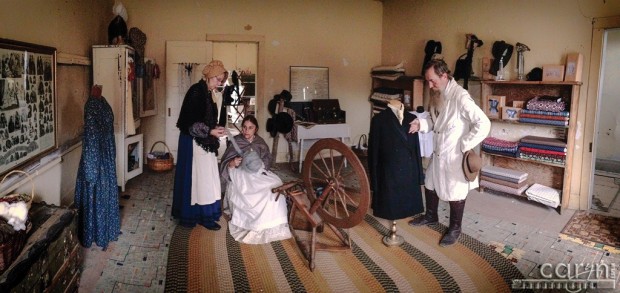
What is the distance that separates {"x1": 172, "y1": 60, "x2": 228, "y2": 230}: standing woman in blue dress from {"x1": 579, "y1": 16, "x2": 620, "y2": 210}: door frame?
153 inches

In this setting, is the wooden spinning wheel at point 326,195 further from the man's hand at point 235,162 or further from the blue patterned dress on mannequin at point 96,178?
the blue patterned dress on mannequin at point 96,178

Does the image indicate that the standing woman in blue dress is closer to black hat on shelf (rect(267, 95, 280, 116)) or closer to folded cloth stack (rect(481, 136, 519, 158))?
black hat on shelf (rect(267, 95, 280, 116))

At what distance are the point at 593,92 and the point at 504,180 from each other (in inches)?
53.1

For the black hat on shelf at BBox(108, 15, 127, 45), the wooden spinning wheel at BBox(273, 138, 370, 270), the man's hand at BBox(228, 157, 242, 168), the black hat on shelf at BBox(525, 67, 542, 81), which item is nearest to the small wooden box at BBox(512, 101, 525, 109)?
the black hat on shelf at BBox(525, 67, 542, 81)

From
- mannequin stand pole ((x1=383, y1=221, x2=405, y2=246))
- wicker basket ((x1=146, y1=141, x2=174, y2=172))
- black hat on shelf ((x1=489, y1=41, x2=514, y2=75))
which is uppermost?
black hat on shelf ((x1=489, y1=41, x2=514, y2=75))

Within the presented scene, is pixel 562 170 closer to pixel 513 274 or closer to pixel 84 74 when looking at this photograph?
pixel 513 274

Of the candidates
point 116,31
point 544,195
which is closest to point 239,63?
point 116,31

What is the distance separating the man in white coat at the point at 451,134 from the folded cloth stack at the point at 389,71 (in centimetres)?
306

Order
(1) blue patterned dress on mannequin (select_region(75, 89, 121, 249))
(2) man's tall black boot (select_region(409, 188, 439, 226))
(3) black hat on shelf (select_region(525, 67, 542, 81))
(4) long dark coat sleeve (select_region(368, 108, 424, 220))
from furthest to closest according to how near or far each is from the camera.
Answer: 1. (3) black hat on shelf (select_region(525, 67, 542, 81))
2. (2) man's tall black boot (select_region(409, 188, 439, 226))
3. (4) long dark coat sleeve (select_region(368, 108, 424, 220))
4. (1) blue patterned dress on mannequin (select_region(75, 89, 121, 249))

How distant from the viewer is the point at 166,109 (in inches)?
262

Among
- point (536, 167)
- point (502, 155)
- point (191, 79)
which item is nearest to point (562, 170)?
point (536, 167)

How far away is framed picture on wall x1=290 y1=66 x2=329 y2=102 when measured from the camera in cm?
709

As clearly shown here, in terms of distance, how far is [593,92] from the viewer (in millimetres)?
4453

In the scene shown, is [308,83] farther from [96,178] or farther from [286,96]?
[96,178]
